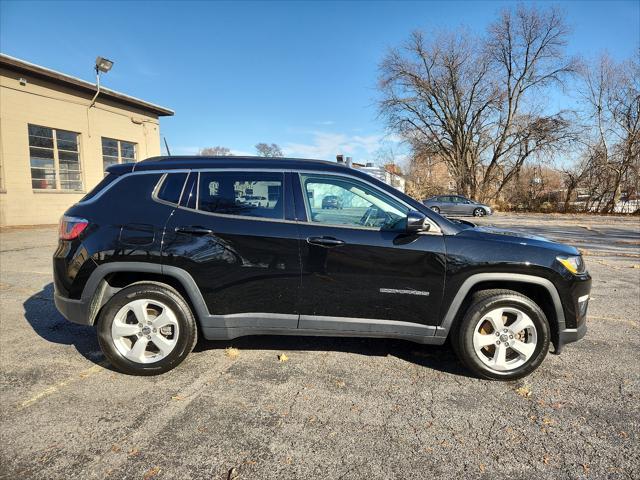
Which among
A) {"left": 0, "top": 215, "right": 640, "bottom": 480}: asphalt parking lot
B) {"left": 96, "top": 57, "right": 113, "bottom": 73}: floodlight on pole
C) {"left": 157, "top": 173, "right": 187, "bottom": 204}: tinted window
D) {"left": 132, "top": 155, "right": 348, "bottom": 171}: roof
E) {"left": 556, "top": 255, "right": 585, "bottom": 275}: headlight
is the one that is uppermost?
{"left": 96, "top": 57, "right": 113, "bottom": 73}: floodlight on pole

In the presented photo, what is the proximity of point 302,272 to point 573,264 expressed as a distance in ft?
7.48

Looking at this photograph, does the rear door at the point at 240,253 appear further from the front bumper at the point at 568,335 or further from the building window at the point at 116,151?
the building window at the point at 116,151

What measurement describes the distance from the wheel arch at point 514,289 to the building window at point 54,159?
17.6 meters

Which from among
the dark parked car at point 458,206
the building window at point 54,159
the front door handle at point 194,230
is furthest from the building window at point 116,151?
the dark parked car at point 458,206

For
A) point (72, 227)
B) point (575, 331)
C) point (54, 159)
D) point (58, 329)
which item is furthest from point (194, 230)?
point (54, 159)

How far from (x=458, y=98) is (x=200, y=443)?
37.6 meters

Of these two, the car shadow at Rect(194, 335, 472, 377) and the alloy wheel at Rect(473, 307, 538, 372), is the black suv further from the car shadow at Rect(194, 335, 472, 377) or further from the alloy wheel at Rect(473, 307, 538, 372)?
the car shadow at Rect(194, 335, 472, 377)

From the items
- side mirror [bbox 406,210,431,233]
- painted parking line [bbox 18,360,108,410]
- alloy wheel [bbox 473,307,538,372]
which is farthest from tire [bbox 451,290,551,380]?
painted parking line [bbox 18,360,108,410]

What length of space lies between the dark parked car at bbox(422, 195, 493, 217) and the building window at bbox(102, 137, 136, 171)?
1873 cm

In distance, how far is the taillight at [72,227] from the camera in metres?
3.36

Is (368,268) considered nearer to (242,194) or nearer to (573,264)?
(242,194)

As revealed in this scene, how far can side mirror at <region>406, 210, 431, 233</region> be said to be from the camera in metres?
3.10

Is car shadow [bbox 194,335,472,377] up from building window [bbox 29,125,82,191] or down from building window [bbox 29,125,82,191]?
down

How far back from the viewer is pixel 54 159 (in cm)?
1638
